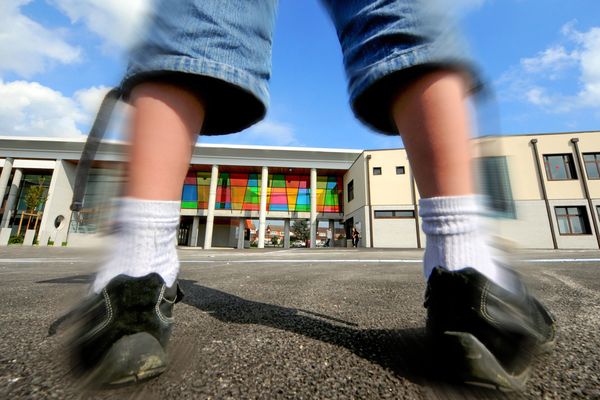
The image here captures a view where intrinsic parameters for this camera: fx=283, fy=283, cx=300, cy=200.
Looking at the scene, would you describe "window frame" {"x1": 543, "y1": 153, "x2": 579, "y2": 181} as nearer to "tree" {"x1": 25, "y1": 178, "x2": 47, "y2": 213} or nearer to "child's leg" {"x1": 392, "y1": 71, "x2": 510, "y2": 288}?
"child's leg" {"x1": 392, "y1": 71, "x2": 510, "y2": 288}

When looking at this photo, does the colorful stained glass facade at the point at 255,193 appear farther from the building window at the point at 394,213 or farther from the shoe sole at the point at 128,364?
the shoe sole at the point at 128,364

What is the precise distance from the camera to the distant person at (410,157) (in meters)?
0.43

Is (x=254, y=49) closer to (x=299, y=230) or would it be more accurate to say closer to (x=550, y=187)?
(x=550, y=187)

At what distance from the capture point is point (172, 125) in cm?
53

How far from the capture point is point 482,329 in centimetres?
43

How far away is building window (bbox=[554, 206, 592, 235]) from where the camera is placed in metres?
12.7

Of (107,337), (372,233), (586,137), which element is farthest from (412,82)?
(586,137)

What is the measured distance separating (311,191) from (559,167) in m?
12.6

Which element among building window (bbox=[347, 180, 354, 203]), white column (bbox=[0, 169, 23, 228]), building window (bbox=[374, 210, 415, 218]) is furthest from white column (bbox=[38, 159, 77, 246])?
building window (bbox=[374, 210, 415, 218])

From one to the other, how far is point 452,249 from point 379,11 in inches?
19.4

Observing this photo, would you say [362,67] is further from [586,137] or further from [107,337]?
[586,137]

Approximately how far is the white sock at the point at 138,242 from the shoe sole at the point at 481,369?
1.64 feet

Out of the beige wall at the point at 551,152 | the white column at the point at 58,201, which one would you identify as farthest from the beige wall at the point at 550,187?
the white column at the point at 58,201

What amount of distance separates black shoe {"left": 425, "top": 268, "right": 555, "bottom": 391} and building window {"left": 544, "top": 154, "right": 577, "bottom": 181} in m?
16.9
